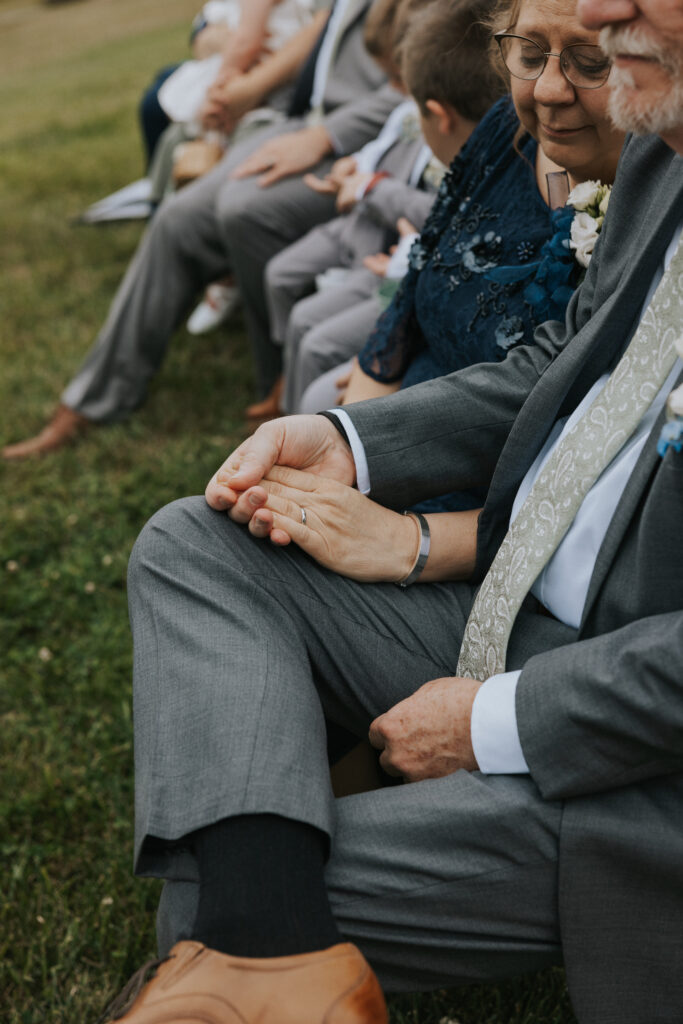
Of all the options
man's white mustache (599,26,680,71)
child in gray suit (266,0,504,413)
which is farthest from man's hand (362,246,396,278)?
man's white mustache (599,26,680,71)

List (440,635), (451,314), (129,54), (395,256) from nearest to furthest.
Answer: (440,635) < (451,314) < (395,256) < (129,54)

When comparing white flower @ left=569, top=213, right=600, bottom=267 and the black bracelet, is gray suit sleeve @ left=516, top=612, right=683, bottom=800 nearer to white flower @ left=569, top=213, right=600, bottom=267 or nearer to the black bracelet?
the black bracelet

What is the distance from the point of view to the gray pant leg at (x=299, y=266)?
12.9 feet

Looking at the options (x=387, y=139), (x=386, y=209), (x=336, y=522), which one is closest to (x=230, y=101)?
(x=387, y=139)

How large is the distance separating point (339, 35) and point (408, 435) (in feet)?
10.1

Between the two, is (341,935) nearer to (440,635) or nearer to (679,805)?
(679,805)

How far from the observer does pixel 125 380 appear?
4453 mm

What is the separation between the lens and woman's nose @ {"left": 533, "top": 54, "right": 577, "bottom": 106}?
1885 mm

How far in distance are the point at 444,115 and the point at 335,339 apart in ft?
2.76

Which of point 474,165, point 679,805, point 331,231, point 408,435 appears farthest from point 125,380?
point 679,805

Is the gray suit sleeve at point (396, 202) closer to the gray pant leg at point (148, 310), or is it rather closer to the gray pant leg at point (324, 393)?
the gray pant leg at point (324, 393)

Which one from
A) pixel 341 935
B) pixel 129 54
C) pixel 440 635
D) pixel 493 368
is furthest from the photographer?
pixel 129 54

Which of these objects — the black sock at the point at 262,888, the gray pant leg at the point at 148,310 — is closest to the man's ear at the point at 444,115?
the gray pant leg at the point at 148,310

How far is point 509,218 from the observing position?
224cm
